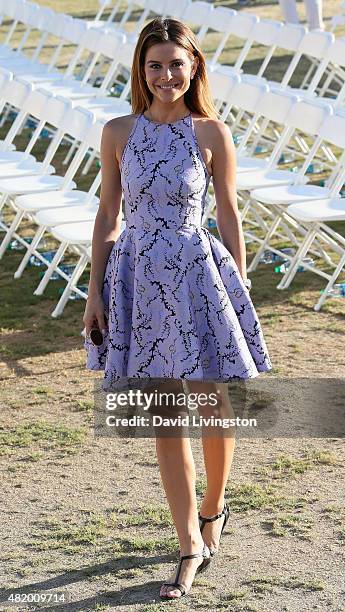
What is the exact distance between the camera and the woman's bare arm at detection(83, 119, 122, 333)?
14.8ft

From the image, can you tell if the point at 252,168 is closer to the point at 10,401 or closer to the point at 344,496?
the point at 10,401

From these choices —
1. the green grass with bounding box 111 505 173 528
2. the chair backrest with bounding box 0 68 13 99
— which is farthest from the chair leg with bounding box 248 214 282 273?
the green grass with bounding box 111 505 173 528

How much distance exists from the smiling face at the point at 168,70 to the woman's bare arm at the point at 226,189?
7.2 inches

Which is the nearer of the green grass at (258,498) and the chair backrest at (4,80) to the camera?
the green grass at (258,498)

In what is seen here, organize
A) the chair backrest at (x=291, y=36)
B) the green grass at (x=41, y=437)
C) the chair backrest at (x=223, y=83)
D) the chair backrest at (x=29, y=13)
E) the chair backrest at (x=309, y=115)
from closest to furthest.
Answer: the green grass at (x=41, y=437) → the chair backrest at (x=309, y=115) → the chair backrest at (x=223, y=83) → the chair backrest at (x=291, y=36) → the chair backrest at (x=29, y=13)

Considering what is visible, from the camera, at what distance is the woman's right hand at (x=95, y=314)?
14.9 ft

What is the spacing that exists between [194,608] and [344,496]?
112 centimetres

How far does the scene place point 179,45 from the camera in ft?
14.3

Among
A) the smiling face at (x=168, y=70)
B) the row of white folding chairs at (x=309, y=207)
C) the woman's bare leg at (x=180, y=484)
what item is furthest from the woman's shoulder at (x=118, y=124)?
the row of white folding chairs at (x=309, y=207)

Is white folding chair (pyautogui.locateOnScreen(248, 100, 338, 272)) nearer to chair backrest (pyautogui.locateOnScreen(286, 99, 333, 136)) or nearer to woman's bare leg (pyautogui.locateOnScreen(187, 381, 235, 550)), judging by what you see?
chair backrest (pyautogui.locateOnScreen(286, 99, 333, 136))

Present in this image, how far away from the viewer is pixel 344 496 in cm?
530

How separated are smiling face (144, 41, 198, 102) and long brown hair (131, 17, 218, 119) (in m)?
0.02

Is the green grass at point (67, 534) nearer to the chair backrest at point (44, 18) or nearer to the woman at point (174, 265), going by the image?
the woman at point (174, 265)

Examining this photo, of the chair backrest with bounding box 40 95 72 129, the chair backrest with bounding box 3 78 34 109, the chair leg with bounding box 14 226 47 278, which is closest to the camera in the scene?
the chair leg with bounding box 14 226 47 278
